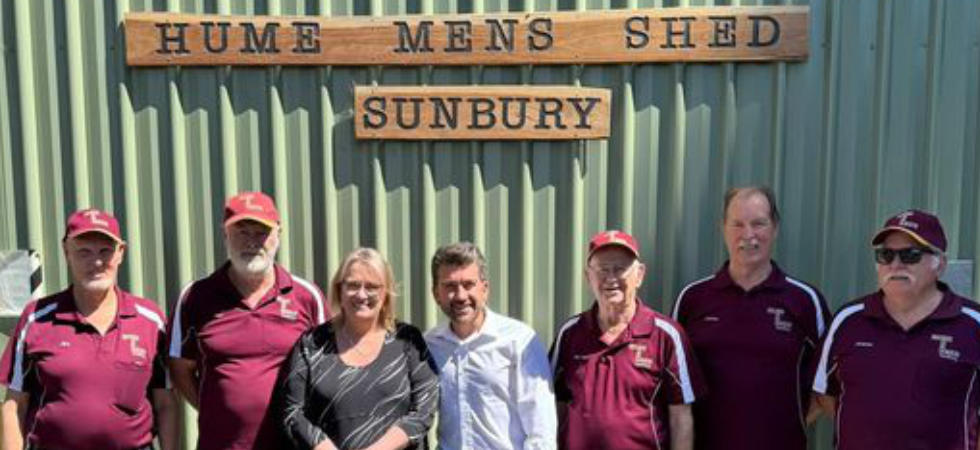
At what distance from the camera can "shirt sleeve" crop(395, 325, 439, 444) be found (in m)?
2.79

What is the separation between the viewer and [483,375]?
2.85 metres

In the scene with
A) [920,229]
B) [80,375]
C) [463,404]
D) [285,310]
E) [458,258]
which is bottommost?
[463,404]

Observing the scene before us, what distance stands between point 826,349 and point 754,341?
269 millimetres

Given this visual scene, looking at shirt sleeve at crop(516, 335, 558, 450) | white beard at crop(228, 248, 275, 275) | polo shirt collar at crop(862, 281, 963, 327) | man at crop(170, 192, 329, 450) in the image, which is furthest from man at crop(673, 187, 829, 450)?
white beard at crop(228, 248, 275, 275)

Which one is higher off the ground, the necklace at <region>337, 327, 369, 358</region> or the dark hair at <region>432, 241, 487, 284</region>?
the dark hair at <region>432, 241, 487, 284</region>

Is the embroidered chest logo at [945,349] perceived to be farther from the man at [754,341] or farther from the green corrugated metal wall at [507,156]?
the green corrugated metal wall at [507,156]

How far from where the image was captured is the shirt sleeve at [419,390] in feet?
9.16

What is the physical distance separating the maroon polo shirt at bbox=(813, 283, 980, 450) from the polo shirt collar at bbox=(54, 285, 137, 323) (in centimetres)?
280

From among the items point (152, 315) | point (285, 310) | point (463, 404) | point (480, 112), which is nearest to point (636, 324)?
point (463, 404)

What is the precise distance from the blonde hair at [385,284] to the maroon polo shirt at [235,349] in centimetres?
25

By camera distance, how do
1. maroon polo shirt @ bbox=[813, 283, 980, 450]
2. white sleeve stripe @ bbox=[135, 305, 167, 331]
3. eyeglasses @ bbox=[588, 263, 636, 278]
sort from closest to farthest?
1. maroon polo shirt @ bbox=[813, 283, 980, 450]
2. eyeglasses @ bbox=[588, 263, 636, 278]
3. white sleeve stripe @ bbox=[135, 305, 167, 331]

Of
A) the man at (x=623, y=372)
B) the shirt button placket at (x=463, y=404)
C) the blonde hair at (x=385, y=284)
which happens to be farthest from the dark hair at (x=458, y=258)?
the man at (x=623, y=372)

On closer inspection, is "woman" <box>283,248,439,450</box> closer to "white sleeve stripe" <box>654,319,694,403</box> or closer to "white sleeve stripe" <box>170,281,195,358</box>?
"white sleeve stripe" <box>170,281,195,358</box>

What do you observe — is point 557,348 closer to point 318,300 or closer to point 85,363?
point 318,300
